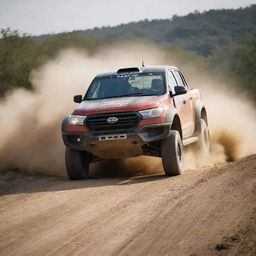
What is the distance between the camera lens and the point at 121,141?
424 inches

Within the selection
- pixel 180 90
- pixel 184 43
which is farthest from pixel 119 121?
pixel 184 43

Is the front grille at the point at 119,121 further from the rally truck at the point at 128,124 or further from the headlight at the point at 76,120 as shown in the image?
the headlight at the point at 76,120

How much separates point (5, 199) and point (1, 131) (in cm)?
491

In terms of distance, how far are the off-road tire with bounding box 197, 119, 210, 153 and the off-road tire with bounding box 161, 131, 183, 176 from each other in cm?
244

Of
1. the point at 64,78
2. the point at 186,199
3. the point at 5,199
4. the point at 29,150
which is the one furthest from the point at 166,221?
the point at 64,78

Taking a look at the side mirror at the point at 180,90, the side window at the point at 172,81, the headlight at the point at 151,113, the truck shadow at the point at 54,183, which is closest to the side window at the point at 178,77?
the side window at the point at 172,81

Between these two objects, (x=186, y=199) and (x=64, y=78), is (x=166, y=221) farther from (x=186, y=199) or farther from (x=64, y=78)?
(x=64, y=78)

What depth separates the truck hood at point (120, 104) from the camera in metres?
10.9

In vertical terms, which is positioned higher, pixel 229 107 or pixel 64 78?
pixel 64 78

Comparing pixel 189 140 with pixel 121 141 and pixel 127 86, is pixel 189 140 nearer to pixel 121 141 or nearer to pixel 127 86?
pixel 127 86

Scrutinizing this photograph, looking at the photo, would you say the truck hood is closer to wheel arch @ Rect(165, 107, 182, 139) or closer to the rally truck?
the rally truck

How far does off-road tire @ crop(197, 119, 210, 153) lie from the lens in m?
13.4

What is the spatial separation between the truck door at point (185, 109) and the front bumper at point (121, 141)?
1.18 meters

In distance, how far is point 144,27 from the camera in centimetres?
17212
